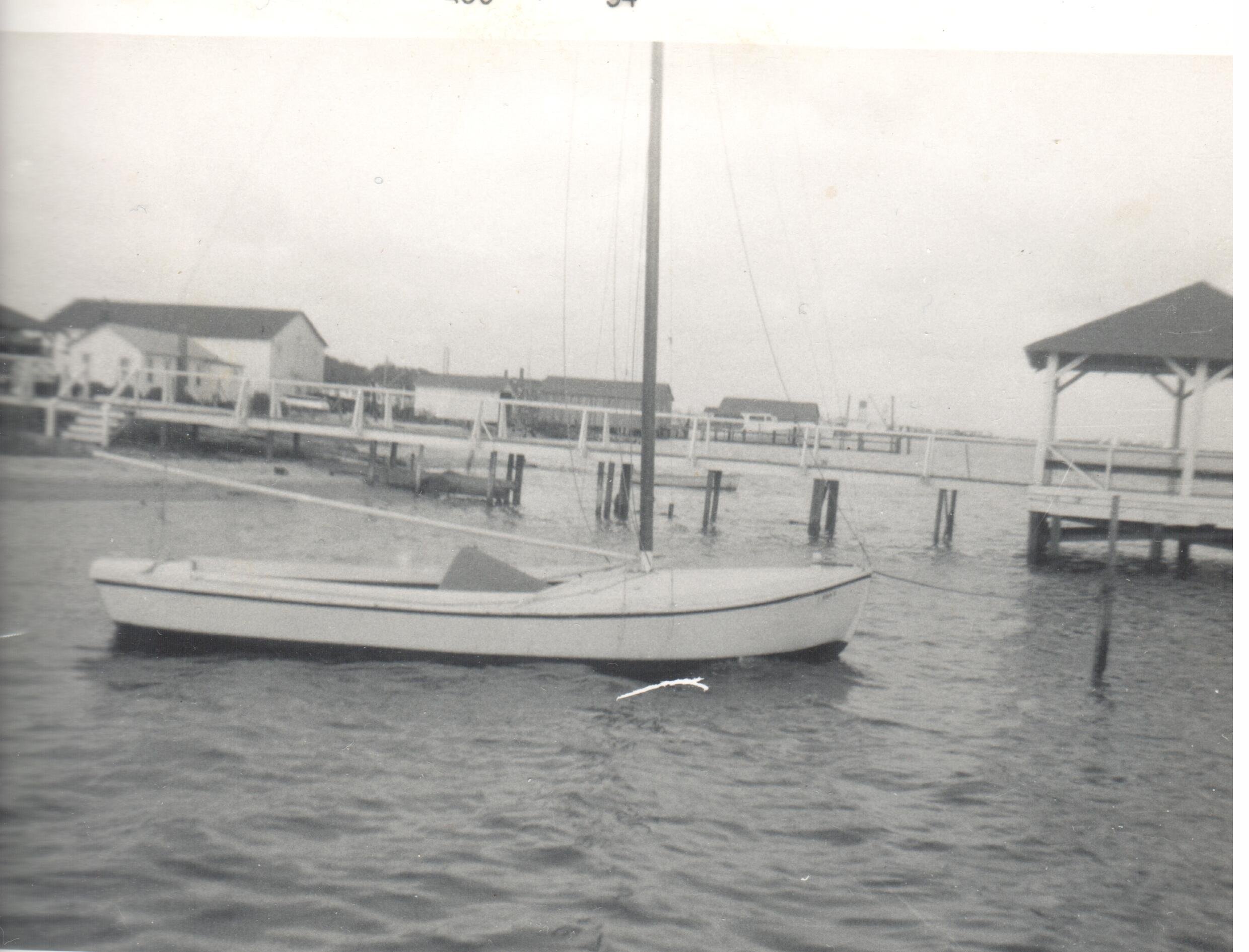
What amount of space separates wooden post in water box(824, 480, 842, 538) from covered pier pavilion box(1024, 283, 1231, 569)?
6547 mm

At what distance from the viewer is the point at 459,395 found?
2347 centimetres

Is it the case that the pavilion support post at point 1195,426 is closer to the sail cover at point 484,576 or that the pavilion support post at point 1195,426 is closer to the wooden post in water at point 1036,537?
the wooden post in water at point 1036,537

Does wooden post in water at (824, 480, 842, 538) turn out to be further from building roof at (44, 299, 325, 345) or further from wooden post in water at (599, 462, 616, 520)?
building roof at (44, 299, 325, 345)

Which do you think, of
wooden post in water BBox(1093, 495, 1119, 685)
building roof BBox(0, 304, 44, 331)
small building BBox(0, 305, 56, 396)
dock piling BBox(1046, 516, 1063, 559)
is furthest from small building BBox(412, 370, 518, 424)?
building roof BBox(0, 304, 44, 331)

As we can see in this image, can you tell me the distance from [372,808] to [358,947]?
137 centimetres

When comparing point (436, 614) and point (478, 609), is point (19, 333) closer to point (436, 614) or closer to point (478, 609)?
point (436, 614)

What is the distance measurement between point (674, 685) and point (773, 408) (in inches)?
2007

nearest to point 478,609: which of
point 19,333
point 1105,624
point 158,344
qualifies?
point 19,333

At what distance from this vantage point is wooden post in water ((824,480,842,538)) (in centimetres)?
2592

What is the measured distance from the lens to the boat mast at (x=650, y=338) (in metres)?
8.77

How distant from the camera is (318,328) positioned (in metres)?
11.4

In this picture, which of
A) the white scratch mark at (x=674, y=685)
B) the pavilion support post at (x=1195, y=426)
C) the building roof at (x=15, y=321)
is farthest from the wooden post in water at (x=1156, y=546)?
the building roof at (x=15, y=321)
